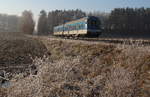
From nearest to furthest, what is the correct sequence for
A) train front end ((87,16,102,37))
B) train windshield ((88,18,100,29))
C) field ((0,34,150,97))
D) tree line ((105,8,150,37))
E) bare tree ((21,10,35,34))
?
field ((0,34,150,97))
train front end ((87,16,102,37))
train windshield ((88,18,100,29))
tree line ((105,8,150,37))
bare tree ((21,10,35,34))

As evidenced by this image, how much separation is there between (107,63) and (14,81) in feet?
16.3

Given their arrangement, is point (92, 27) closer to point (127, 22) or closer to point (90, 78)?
point (90, 78)

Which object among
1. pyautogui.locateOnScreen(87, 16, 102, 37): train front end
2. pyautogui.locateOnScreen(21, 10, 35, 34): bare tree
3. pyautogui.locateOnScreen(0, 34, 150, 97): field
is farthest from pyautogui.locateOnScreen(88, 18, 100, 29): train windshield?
pyautogui.locateOnScreen(21, 10, 35, 34): bare tree

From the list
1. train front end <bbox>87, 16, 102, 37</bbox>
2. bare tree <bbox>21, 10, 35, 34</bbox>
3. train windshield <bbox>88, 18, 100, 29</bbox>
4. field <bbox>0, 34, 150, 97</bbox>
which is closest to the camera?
field <bbox>0, 34, 150, 97</bbox>

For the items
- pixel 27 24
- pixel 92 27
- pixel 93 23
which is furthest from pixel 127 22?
pixel 92 27

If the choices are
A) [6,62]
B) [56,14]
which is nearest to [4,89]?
[6,62]

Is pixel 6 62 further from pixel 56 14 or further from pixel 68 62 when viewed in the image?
pixel 56 14

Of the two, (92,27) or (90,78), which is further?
(92,27)

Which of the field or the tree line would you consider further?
the tree line

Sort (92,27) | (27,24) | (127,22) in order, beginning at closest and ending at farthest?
(92,27) < (127,22) < (27,24)

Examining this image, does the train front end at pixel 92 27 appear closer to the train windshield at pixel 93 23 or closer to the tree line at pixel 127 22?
the train windshield at pixel 93 23

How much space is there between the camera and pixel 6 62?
14969 millimetres

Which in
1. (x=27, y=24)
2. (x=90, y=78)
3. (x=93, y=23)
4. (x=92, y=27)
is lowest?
(x=90, y=78)

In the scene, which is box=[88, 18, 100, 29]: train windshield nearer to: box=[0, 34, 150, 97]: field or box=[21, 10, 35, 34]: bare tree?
box=[0, 34, 150, 97]: field
